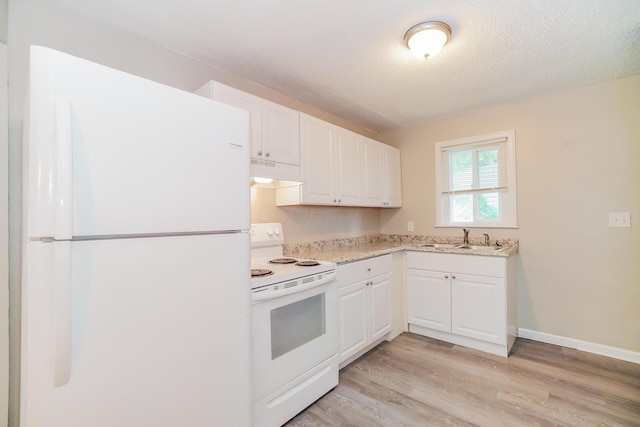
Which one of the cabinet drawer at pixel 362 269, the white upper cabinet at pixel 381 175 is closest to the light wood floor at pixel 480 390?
the cabinet drawer at pixel 362 269

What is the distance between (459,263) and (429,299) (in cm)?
47

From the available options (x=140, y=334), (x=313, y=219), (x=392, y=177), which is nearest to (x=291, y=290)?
(x=140, y=334)

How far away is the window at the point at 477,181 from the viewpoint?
2889mm

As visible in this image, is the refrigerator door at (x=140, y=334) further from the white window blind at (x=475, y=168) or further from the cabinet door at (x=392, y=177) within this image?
the white window blind at (x=475, y=168)

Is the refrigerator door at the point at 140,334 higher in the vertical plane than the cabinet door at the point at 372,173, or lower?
lower

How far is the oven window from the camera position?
1673 mm

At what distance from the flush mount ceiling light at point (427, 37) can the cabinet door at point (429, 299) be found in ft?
6.22

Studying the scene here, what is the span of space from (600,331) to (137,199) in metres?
3.49

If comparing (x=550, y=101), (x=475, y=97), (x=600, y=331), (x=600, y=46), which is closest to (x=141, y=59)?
(x=475, y=97)

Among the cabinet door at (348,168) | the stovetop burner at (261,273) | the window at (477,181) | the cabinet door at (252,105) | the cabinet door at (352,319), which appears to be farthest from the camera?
the window at (477,181)

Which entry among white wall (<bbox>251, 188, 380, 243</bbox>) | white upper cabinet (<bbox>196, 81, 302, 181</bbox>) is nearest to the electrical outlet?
white wall (<bbox>251, 188, 380, 243</bbox>)

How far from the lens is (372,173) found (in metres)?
3.12

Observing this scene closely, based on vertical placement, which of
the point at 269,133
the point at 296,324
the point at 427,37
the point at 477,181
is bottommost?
the point at 296,324

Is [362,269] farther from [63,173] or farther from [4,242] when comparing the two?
[4,242]
